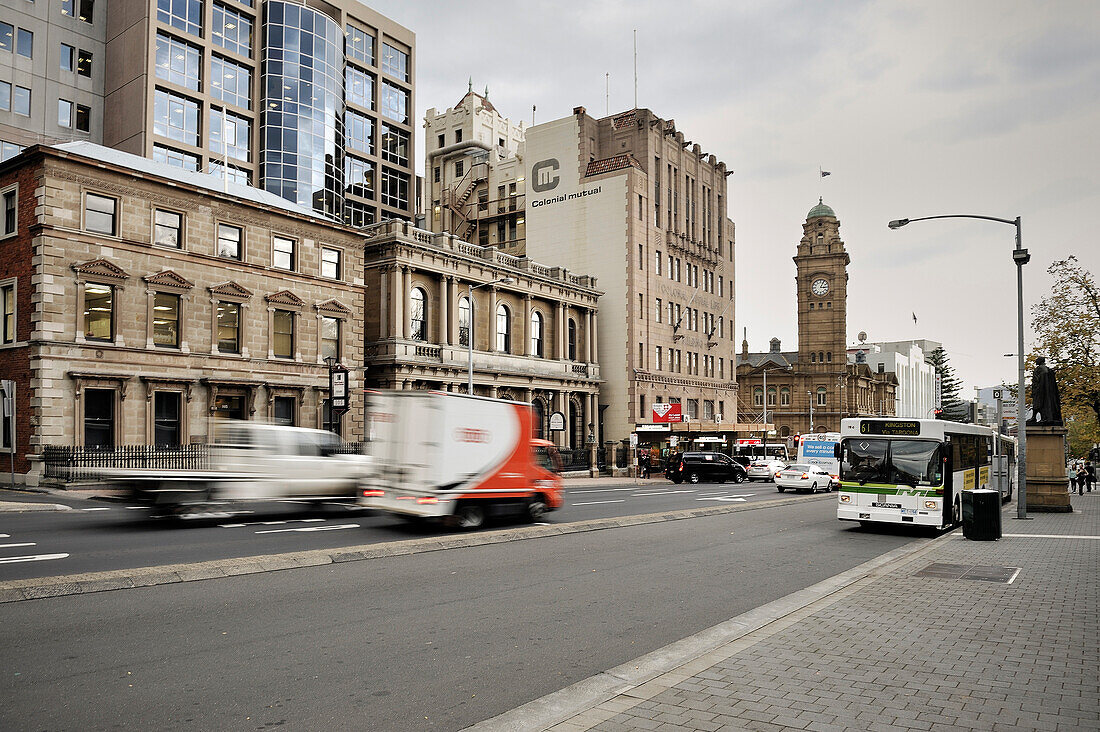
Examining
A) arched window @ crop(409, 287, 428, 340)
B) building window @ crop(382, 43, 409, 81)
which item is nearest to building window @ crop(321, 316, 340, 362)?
arched window @ crop(409, 287, 428, 340)

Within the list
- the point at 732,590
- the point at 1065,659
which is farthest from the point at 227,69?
the point at 1065,659

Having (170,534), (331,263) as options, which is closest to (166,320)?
(331,263)

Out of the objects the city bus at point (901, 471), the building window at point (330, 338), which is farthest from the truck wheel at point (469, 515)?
the building window at point (330, 338)

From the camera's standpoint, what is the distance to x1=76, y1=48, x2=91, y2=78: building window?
171 ft

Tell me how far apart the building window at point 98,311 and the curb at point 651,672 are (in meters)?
28.0

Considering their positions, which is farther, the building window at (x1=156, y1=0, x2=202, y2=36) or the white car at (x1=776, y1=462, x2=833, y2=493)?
the building window at (x1=156, y1=0, x2=202, y2=36)

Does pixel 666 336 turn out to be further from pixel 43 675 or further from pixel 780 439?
pixel 43 675

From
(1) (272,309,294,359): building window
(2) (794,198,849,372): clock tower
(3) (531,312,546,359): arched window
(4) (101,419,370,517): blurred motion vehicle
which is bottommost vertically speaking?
(4) (101,419,370,517): blurred motion vehicle

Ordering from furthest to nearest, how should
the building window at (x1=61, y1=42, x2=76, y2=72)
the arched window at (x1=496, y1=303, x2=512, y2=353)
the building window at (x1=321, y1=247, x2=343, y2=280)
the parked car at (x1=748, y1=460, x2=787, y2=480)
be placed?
1. the building window at (x1=61, y1=42, x2=76, y2=72)
2. the arched window at (x1=496, y1=303, x2=512, y2=353)
3. the parked car at (x1=748, y1=460, x2=787, y2=480)
4. the building window at (x1=321, y1=247, x2=343, y2=280)

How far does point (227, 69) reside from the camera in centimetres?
5562

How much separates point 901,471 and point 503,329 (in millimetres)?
34844

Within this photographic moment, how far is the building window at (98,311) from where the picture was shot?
29.5 meters

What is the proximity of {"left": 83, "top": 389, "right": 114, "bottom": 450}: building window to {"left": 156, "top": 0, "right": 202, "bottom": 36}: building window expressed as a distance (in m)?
32.5

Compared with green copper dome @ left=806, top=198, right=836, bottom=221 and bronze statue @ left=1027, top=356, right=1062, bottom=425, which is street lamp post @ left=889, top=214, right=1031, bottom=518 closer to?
bronze statue @ left=1027, top=356, right=1062, bottom=425
